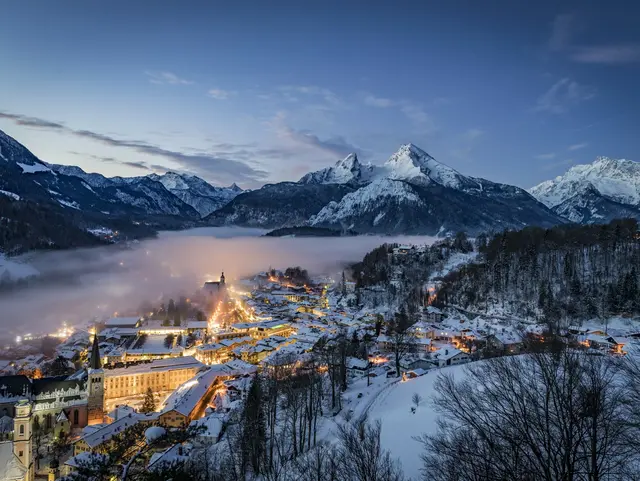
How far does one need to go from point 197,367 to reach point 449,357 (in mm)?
26041

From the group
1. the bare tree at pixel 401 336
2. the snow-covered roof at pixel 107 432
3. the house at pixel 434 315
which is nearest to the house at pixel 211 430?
the snow-covered roof at pixel 107 432

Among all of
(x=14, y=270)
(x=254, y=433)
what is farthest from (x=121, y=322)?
(x=254, y=433)

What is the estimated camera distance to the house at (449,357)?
130 feet

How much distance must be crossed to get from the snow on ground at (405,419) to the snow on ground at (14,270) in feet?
333

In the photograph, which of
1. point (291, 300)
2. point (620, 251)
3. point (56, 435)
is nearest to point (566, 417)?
point (56, 435)

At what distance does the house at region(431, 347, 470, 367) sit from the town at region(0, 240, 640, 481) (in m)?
0.12

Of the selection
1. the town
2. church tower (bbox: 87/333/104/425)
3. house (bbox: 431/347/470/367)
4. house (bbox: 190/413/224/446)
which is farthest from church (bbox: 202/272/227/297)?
house (bbox: 190/413/224/446)

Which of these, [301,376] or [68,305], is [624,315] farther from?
[68,305]

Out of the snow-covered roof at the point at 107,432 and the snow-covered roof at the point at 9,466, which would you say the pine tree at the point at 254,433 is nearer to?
the snow-covered roof at the point at 107,432

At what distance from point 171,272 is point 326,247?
76.7 metres

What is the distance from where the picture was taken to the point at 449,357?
133 feet

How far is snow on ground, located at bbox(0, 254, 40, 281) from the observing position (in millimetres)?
97719

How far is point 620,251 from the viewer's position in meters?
61.4

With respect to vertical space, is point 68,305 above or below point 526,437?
below
